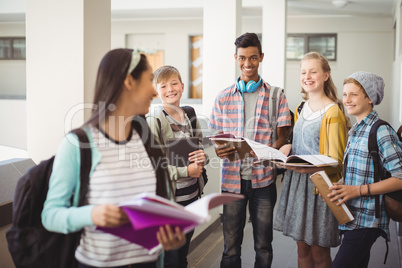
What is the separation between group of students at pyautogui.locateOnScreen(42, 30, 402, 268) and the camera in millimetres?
1376

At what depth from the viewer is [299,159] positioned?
235 centimetres

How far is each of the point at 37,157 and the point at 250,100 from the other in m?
1.22

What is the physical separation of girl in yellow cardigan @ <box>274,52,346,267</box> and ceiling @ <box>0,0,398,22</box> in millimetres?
7123

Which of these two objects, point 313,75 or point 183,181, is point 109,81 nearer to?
point 183,181

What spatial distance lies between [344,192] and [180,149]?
2.74 ft

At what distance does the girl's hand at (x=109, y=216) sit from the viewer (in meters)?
1.26

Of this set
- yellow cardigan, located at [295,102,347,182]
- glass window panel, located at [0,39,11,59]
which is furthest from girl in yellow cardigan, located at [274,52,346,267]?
glass window panel, located at [0,39,11,59]

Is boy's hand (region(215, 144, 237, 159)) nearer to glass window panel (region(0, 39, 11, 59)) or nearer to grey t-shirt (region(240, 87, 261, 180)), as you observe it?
grey t-shirt (region(240, 87, 261, 180))

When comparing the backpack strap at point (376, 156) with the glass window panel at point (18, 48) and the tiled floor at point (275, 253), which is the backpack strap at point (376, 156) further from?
the glass window panel at point (18, 48)

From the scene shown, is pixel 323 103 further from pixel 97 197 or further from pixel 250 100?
pixel 97 197

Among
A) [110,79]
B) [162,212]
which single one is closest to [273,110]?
[110,79]

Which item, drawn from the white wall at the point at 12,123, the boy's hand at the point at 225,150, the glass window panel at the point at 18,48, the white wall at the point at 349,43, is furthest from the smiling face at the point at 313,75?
the glass window panel at the point at 18,48

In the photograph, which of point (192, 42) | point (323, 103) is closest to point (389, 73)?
point (192, 42)

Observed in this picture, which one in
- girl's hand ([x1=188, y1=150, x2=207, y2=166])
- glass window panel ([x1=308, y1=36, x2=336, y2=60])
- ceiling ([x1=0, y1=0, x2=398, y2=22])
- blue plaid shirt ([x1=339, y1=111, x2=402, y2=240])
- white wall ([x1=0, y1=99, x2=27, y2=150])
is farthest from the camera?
glass window panel ([x1=308, y1=36, x2=336, y2=60])
